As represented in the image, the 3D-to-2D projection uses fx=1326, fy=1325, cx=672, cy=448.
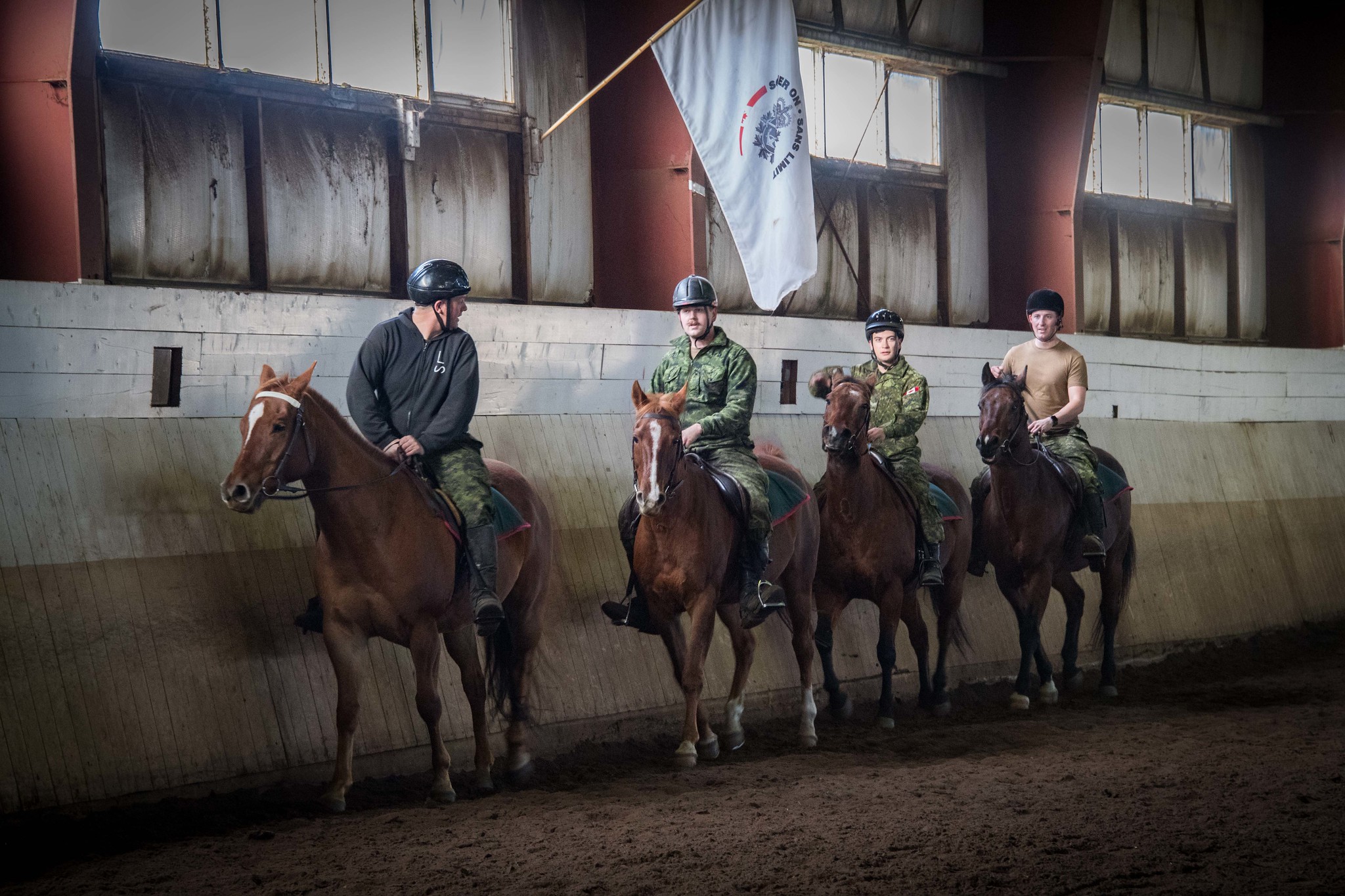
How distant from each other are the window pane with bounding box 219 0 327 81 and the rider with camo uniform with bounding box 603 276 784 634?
10.2ft

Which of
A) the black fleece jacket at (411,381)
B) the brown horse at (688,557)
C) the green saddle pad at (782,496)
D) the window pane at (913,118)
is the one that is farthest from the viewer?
the window pane at (913,118)

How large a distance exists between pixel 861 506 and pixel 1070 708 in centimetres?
216

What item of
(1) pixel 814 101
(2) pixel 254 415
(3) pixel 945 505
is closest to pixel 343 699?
(2) pixel 254 415

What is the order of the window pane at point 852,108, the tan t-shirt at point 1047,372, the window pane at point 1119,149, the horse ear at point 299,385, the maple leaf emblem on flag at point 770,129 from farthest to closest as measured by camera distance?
1. the window pane at point 1119,149
2. the window pane at point 852,108
3. the tan t-shirt at point 1047,372
4. the maple leaf emblem on flag at point 770,129
5. the horse ear at point 299,385

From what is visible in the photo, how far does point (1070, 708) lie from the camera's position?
849 cm

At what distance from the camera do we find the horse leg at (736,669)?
22.6ft

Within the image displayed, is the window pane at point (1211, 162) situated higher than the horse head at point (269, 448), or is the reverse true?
the window pane at point (1211, 162)

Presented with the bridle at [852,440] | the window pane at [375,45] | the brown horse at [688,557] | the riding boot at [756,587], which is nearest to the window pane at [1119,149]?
the bridle at [852,440]

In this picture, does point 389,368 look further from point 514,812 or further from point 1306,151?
point 1306,151

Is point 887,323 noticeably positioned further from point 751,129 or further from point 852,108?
point 852,108

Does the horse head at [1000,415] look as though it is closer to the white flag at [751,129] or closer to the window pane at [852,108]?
the white flag at [751,129]

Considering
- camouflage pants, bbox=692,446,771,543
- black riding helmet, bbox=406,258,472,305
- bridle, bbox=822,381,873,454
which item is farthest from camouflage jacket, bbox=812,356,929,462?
black riding helmet, bbox=406,258,472,305

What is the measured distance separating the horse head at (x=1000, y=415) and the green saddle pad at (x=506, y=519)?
3.20 metres

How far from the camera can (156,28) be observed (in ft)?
24.7
